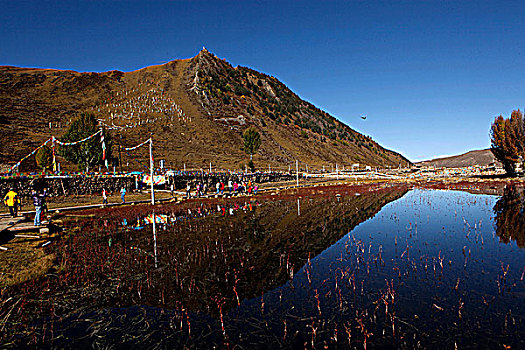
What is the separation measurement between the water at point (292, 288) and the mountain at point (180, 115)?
47792 millimetres

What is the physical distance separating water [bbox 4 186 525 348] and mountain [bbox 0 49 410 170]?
47.8 meters

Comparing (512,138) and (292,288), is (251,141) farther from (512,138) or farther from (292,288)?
(292,288)

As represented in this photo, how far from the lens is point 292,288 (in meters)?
9.90

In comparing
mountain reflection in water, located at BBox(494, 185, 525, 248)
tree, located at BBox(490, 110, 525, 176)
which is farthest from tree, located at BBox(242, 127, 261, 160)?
mountain reflection in water, located at BBox(494, 185, 525, 248)

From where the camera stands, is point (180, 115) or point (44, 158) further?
point (180, 115)

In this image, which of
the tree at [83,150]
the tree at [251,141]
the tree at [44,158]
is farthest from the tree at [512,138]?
the tree at [44,158]

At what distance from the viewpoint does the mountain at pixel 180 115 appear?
7331cm

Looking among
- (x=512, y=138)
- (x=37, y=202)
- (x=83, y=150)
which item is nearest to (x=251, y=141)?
(x=83, y=150)

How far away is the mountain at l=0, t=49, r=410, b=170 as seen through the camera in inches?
2886

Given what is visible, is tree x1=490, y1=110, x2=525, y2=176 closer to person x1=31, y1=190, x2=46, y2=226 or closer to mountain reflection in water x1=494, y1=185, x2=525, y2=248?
mountain reflection in water x1=494, y1=185, x2=525, y2=248

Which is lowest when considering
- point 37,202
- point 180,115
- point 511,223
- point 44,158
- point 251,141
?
point 511,223

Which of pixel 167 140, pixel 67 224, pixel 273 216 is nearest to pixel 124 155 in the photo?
pixel 167 140

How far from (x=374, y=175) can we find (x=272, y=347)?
87.5m

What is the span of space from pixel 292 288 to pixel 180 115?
310ft
